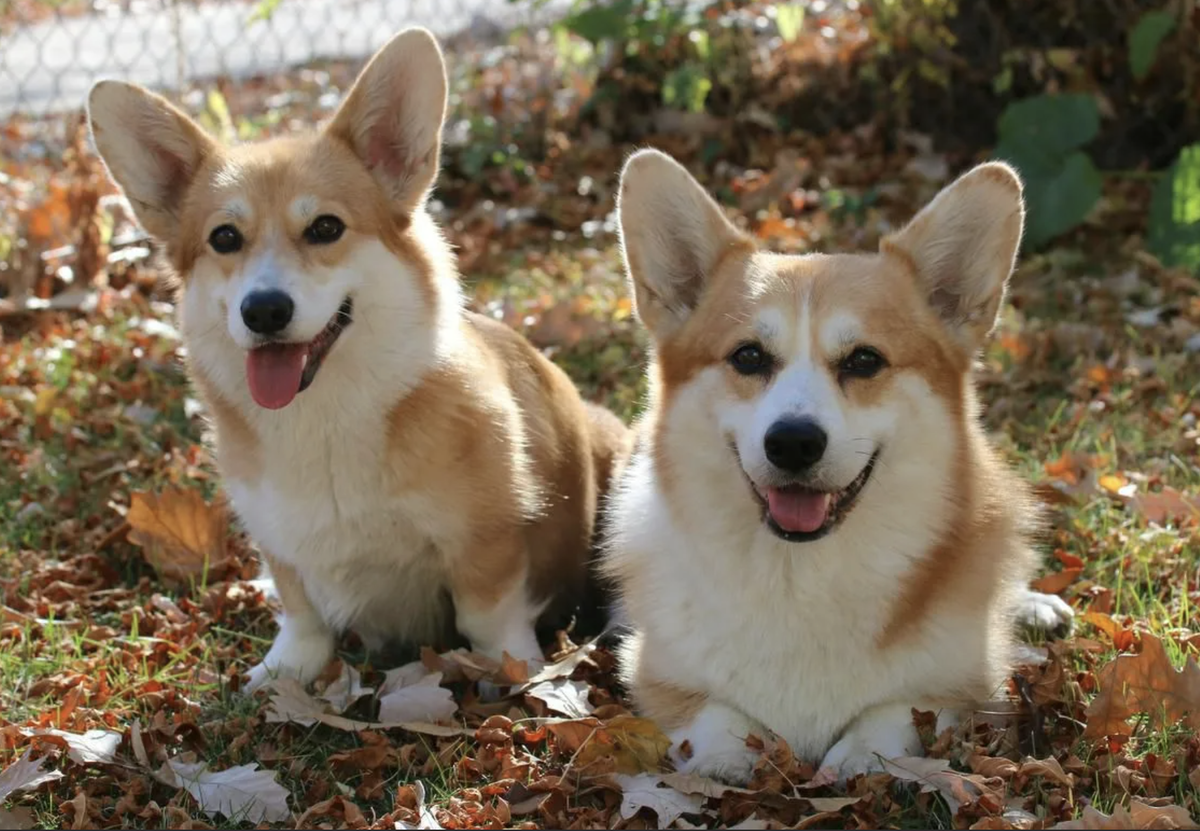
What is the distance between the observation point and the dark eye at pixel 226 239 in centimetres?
302

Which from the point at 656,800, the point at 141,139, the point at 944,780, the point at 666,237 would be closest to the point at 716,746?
the point at 656,800

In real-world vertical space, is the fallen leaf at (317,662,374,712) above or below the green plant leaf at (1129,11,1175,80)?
below

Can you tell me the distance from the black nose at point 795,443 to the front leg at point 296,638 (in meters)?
1.34

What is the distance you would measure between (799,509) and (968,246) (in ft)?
2.27

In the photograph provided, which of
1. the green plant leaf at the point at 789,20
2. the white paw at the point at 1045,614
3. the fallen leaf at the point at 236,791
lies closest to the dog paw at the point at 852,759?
the white paw at the point at 1045,614

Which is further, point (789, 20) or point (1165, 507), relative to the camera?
point (789, 20)

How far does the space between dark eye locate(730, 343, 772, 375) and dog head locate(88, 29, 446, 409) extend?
2.80 ft

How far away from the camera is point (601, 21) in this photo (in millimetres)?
6449

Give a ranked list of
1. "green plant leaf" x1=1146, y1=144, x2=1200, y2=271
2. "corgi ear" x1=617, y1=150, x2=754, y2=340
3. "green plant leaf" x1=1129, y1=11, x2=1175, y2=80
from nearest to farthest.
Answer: "corgi ear" x1=617, y1=150, x2=754, y2=340 → "green plant leaf" x1=1146, y1=144, x2=1200, y2=271 → "green plant leaf" x1=1129, y1=11, x2=1175, y2=80

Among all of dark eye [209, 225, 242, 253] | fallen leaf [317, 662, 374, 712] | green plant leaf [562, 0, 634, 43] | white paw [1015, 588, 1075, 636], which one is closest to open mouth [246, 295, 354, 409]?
dark eye [209, 225, 242, 253]

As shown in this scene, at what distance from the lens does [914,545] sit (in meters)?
2.58

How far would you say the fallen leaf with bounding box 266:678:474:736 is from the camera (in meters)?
2.81

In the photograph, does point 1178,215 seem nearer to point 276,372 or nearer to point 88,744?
point 276,372

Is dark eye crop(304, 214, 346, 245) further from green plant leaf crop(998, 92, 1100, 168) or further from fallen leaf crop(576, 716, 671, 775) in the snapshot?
green plant leaf crop(998, 92, 1100, 168)
